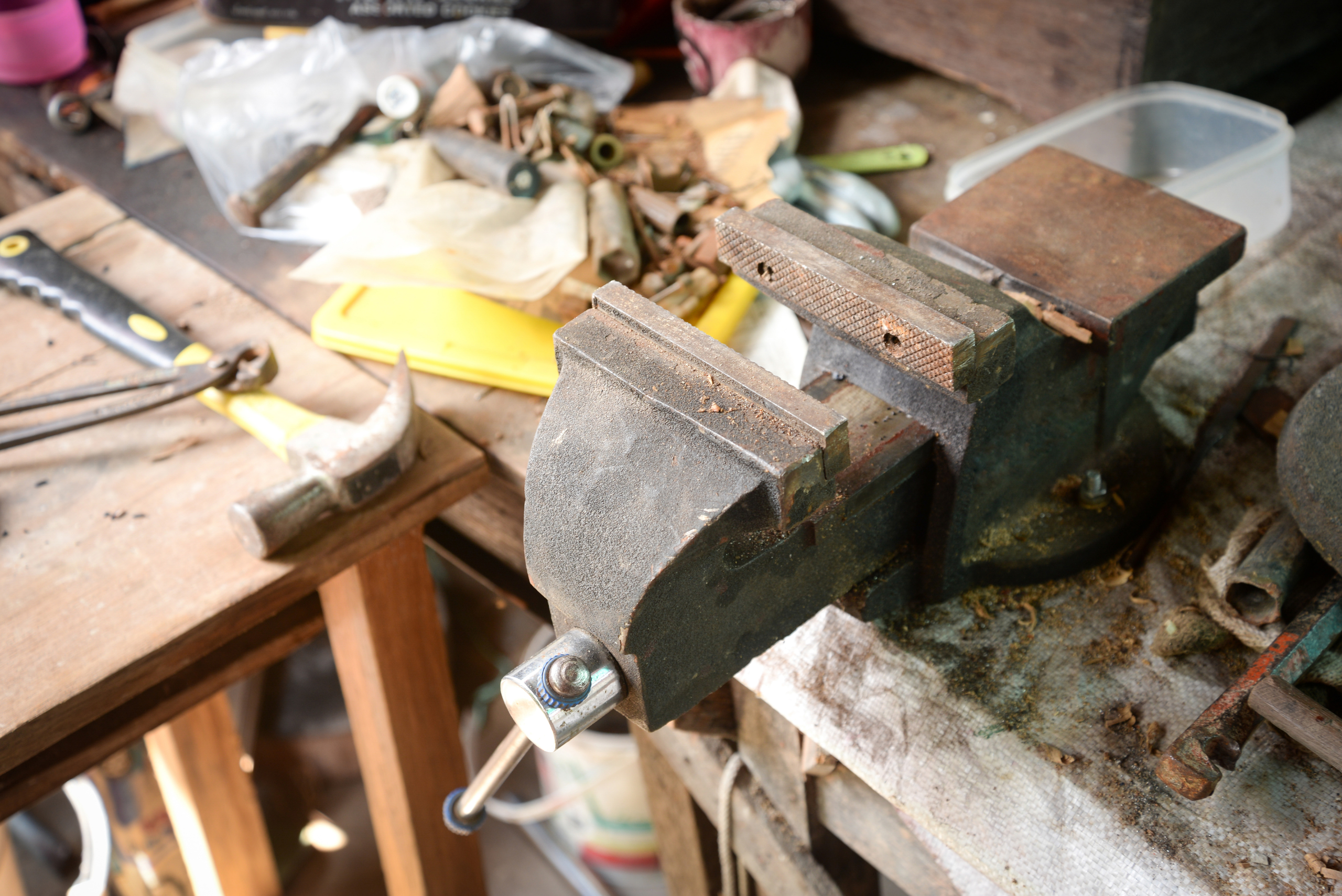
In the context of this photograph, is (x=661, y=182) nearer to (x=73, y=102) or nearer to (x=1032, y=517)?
(x=1032, y=517)

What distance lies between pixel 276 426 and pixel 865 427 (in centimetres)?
68

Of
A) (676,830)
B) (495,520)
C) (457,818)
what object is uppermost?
(457,818)

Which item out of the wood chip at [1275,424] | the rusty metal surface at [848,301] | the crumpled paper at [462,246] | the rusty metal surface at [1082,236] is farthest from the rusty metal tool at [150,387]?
the wood chip at [1275,424]

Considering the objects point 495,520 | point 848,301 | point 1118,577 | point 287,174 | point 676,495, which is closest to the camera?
point 676,495

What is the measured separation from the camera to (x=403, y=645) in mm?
1257

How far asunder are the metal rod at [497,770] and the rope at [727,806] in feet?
1.51

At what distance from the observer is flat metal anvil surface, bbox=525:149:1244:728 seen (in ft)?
2.20

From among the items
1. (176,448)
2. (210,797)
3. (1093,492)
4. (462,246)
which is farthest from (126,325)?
(1093,492)

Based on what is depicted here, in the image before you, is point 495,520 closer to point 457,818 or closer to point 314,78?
point 457,818

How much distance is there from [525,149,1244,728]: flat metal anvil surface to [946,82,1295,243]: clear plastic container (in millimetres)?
319

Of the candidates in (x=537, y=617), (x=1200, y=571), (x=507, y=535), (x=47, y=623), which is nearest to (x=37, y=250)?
(x=47, y=623)

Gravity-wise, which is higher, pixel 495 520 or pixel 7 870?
pixel 495 520

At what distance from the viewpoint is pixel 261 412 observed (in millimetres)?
1160

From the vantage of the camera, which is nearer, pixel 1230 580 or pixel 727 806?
pixel 1230 580
